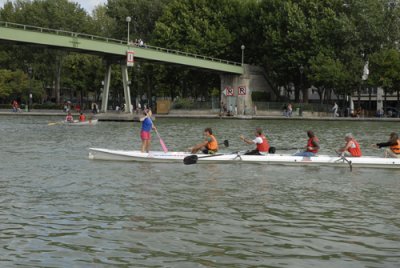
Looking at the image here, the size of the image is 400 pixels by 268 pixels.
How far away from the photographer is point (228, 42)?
257 ft

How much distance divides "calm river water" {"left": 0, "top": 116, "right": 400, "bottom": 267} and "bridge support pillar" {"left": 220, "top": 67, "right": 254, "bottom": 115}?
5798cm

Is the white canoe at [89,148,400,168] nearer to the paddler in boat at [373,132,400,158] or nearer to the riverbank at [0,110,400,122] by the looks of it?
the paddler in boat at [373,132,400,158]

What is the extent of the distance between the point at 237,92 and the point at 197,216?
6806cm

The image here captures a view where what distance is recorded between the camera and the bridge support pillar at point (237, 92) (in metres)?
77.7

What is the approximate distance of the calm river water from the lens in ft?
29.4

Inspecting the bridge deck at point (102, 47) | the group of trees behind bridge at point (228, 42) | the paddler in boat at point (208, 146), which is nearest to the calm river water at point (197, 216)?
the paddler in boat at point (208, 146)

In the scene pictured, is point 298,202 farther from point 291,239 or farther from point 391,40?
point 391,40

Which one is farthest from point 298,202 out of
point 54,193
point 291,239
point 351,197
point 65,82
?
point 65,82

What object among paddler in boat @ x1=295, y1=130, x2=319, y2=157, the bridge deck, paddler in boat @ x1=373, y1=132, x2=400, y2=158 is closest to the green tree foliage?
the bridge deck

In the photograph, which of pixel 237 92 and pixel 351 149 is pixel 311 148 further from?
pixel 237 92

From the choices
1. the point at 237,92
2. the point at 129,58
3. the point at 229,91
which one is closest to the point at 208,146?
the point at 129,58

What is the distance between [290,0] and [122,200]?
6500 cm

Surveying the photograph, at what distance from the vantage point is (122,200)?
13367mm

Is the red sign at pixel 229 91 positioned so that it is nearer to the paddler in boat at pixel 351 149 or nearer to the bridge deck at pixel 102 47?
the bridge deck at pixel 102 47
